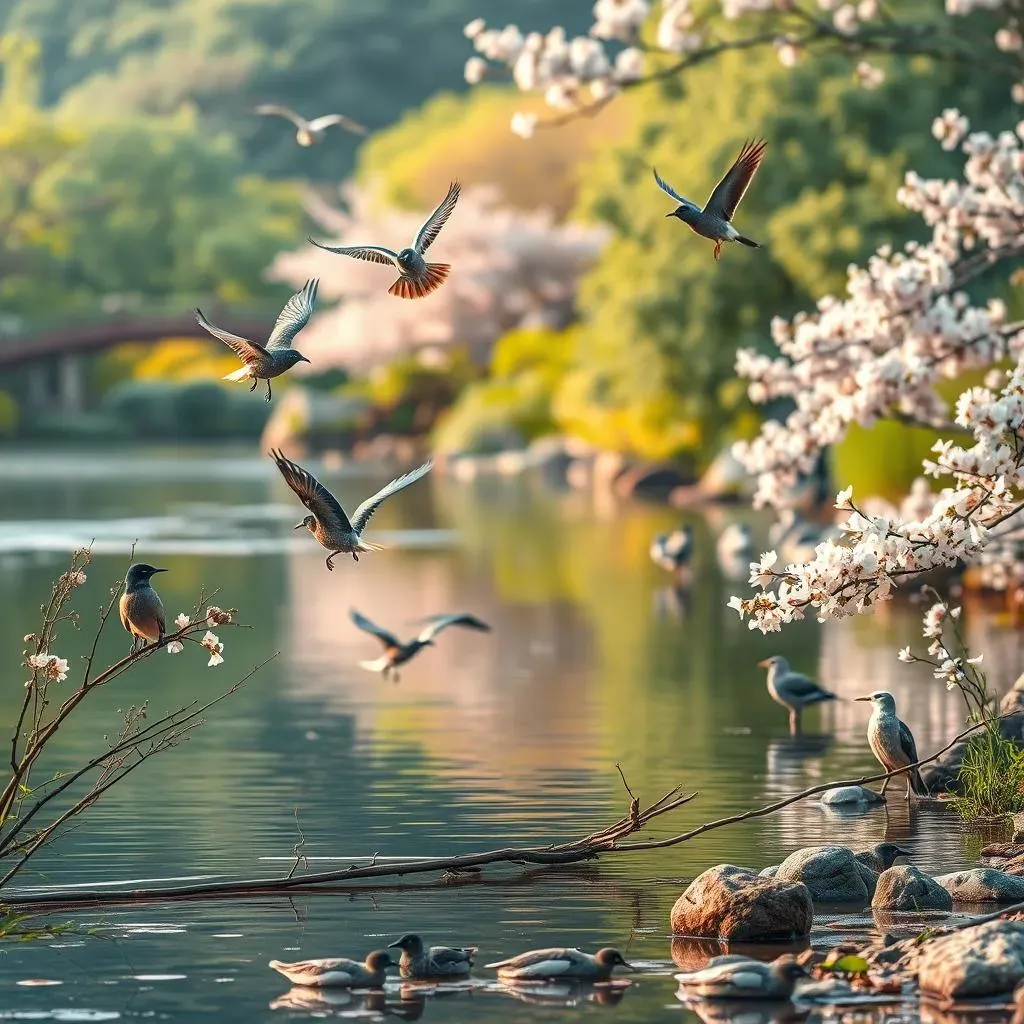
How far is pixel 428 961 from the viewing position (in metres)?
10.4

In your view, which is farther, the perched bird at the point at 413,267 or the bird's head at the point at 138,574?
the bird's head at the point at 138,574

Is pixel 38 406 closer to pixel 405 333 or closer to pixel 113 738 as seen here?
pixel 405 333

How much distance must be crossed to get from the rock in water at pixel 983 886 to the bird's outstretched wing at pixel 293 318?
372 centimetres

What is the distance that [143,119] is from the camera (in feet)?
382

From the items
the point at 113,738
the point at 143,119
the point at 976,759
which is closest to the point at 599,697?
the point at 113,738

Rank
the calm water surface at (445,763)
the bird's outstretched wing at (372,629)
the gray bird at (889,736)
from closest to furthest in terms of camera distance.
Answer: the calm water surface at (445,763) → the gray bird at (889,736) → the bird's outstretched wing at (372,629)

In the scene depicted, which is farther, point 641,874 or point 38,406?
point 38,406

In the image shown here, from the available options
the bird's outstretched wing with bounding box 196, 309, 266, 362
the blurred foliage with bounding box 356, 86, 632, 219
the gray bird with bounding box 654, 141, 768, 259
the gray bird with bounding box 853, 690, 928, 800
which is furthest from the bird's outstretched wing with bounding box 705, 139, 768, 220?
the blurred foliage with bounding box 356, 86, 632, 219

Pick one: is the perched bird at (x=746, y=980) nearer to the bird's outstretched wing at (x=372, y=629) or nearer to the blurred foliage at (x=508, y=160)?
the bird's outstretched wing at (x=372, y=629)

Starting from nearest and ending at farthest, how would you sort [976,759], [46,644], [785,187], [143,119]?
[46,644], [976,759], [785,187], [143,119]

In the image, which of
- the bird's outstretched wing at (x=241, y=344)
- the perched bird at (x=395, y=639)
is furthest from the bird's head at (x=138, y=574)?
the perched bird at (x=395, y=639)

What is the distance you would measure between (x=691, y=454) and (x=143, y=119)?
64.6 metres

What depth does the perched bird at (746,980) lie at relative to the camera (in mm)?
10000

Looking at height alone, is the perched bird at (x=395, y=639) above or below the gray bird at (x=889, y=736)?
above
